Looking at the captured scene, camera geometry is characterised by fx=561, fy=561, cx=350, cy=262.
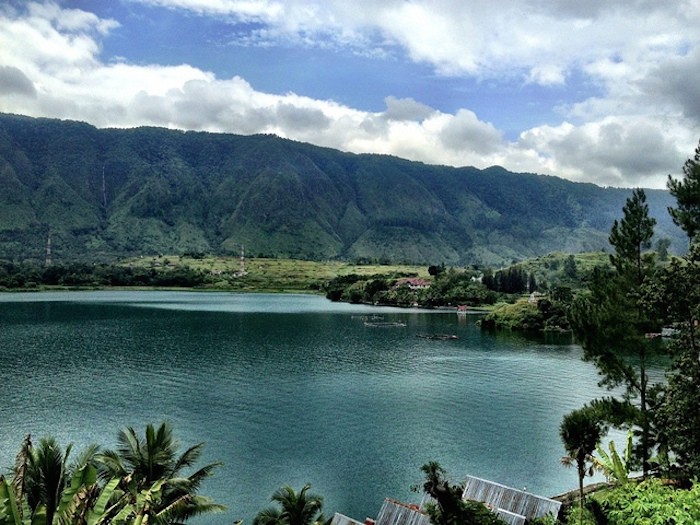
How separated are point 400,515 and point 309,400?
1614 inches

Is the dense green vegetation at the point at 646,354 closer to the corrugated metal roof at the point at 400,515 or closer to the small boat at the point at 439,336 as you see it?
the corrugated metal roof at the point at 400,515

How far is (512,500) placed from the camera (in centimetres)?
2755

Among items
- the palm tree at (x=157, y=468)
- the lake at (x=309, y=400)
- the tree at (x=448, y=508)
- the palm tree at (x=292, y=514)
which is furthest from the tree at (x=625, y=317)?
the palm tree at (x=157, y=468)

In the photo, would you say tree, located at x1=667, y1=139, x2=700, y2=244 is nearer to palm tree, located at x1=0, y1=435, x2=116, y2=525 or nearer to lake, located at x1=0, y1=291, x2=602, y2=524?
lake, located at x1=0, y1=291, x2=602, y2=524

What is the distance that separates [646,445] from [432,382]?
150ft

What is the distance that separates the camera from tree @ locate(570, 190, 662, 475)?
34469 mm

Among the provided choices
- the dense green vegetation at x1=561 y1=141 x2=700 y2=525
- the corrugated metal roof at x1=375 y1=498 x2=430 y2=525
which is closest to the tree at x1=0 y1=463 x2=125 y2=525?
the corrugated metal roof at x1=375 y1=498 x2=430 y2=525

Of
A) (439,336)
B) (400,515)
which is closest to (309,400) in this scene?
(400,515)

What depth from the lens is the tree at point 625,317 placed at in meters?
34.5

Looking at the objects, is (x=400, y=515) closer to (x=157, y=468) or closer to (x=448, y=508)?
(x=448, y=508)

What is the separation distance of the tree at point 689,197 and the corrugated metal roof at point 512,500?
1590 centimetres

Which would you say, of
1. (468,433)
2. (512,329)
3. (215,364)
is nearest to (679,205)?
(468,433)

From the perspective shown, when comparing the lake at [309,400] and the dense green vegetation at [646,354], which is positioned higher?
the dense green vegetation at [646,354]

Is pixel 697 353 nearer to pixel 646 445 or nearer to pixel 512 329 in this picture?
pixel 646 445
